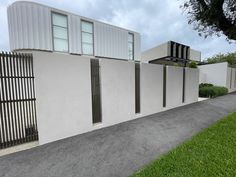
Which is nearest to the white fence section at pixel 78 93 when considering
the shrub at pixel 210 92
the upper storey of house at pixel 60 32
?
the upper storey of house at pixel 60 32

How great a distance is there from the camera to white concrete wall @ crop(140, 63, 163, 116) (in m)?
6.23

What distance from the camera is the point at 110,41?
455 inches

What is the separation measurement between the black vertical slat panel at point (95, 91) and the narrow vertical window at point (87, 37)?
6.05m

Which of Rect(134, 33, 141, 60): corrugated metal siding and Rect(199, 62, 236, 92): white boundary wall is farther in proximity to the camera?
Rect(199, 62, 236, 92): white boundary wall

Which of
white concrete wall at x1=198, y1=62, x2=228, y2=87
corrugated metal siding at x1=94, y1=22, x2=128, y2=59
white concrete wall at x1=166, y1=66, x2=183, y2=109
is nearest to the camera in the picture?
white concrete wall at x1=166, y1=66, x2=183, y2=109

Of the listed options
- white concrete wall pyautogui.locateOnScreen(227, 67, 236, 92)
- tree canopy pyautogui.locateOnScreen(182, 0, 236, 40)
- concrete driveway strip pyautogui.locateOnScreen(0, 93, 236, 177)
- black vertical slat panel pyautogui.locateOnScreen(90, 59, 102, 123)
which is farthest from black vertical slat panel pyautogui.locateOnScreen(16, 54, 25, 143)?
white concrete wall pyautogui.locateOnScreen(227, 67, 236, 92)

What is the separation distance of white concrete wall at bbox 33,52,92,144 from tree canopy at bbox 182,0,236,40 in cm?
526

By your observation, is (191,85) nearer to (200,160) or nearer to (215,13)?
(215,13)

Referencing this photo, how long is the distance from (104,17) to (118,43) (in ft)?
8.01

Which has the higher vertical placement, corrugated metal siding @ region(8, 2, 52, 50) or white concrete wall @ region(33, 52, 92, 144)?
corrugated metal siding @ region(8, 2, 52, 50)

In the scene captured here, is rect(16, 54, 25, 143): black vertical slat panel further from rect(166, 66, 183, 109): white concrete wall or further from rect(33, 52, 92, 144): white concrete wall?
rect(166, 66, 183, 109): white concrete wall

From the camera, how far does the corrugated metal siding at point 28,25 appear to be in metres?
7.86

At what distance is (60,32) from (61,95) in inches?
263

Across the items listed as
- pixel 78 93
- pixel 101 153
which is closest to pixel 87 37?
pixel 78 93
